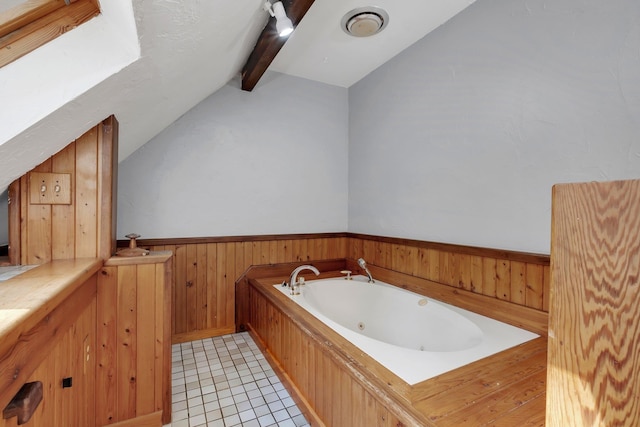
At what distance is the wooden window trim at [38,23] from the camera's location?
0.88m

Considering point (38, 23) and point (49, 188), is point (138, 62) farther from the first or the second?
point (49, 188)

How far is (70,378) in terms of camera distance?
1.10 m

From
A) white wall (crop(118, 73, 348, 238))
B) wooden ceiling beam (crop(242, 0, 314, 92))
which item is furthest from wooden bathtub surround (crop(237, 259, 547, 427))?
wooden ceiling beam (crop(242, 0, 314, 92))

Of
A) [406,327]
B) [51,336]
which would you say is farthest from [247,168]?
[51,336]

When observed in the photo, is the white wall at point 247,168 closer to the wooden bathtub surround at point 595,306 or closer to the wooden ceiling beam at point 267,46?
the wooden ceiling beam at point 267,46

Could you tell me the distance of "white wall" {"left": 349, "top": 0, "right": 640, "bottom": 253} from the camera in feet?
4.24

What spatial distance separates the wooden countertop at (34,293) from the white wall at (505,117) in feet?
6.62

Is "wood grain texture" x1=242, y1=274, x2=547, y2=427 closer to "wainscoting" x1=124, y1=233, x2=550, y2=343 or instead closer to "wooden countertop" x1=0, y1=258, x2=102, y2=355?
"wainscoting" x1=124, y1=233, x2=550, y2=343

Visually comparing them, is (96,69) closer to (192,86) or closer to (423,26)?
(192,86)

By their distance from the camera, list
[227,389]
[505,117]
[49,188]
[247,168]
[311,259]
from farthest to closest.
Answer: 1. [311,259]
2. [247,168]
3. [227,389]
4. [505,117]
5. [49,188]

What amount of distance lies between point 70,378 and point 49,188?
2.80ft

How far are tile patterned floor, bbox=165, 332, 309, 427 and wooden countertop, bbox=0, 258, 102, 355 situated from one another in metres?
0.97

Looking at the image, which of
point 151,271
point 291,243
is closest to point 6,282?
point 151,271

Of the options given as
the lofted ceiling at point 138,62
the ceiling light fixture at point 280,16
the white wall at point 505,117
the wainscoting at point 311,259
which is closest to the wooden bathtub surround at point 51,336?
the lofted ceiling at point 138,62
